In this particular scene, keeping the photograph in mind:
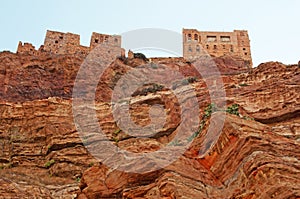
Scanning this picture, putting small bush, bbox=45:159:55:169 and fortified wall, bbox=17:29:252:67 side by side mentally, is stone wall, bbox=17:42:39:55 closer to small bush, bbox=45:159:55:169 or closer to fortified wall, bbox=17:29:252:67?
fortified wall, bbox=17:29:252:67

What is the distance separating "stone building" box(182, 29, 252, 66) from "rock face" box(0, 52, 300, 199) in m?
13.5

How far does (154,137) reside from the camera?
29406 millimetres

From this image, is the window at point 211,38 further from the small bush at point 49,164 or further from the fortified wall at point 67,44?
the small bush at point 49,164

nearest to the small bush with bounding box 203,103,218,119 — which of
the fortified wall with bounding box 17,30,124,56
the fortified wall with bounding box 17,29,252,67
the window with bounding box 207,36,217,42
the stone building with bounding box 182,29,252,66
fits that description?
the fortified wall with bounding box 17,29,252,67

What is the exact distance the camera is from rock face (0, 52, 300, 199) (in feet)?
50.1

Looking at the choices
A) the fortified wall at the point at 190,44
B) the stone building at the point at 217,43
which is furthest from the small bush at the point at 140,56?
the stone building at the point at 217,43

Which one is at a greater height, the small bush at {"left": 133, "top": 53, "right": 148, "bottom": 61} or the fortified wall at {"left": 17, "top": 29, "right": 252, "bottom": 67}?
the fortified wall at {"left": 17, "top": 29, "right": 252, "bottom": 67}

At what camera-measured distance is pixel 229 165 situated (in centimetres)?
1611

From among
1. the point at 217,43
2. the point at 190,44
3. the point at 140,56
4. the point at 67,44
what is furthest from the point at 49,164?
the point at 217,43

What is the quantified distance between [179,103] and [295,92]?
727 centimetres

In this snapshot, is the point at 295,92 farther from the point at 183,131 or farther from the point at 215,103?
the point at 183,131

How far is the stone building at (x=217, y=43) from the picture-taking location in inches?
2677

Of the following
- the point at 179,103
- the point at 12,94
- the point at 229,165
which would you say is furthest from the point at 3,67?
the point at 229,165

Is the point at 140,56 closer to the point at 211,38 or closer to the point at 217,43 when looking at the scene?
the point at 217,43
